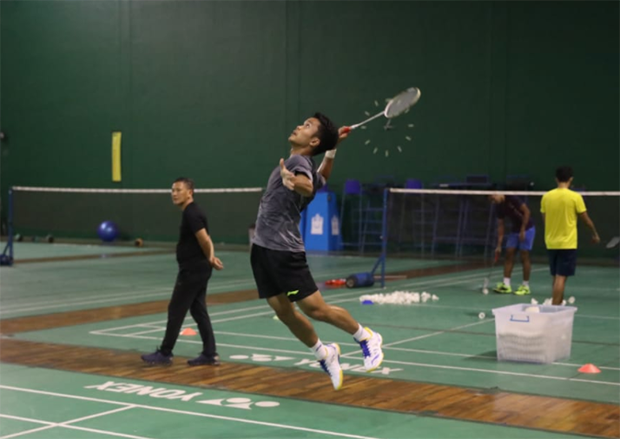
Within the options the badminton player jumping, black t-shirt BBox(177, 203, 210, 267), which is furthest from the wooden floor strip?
black t-shirt BBox(177, 203, 210, 267)

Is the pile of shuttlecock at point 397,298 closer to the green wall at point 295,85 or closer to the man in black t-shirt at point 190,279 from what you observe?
the man in black t-shirt at point 190,279

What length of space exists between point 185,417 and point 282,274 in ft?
4.08

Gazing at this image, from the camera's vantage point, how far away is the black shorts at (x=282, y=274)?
6.65 meters

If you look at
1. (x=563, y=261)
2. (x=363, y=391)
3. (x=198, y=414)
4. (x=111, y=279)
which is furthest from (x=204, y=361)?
(x=111, y=279)

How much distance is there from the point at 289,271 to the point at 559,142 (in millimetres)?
16347

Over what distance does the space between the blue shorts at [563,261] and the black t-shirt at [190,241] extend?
4.45 meters

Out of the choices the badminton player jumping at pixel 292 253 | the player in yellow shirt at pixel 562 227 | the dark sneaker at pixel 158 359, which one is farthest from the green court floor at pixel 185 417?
the player in yellow shirt at pixel 562 227

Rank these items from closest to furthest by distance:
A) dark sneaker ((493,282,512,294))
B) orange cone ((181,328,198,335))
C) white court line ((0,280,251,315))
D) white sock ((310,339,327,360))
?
white sock ((310,339,327,360)), orange cone ((181,328,198,335)), white court line ((0,280,251,315)), dark sneaker ((493,282,512,294))

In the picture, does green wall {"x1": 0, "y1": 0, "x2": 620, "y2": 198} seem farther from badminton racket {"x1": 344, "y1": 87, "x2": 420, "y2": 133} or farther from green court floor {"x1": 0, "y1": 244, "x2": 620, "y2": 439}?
badminton racket {"x1": 344, "y1": 87, "x2": 420, "y2": 133}

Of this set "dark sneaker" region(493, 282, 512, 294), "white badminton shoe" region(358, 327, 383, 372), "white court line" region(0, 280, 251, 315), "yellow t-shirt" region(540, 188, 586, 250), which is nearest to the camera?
"white badminton shoe" region(358, 327, 383, 372)

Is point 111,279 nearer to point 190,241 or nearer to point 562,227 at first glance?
point 190,241

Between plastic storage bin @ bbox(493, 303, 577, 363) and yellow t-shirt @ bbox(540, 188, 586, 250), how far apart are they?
2.04 m

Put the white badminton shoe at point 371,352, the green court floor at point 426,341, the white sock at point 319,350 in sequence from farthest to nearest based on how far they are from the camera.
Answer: the green court floor at point 426,341 < the white badminton shoe at point 371,352 < the white sock at point 319,350

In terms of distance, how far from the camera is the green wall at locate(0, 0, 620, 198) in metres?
21.8
